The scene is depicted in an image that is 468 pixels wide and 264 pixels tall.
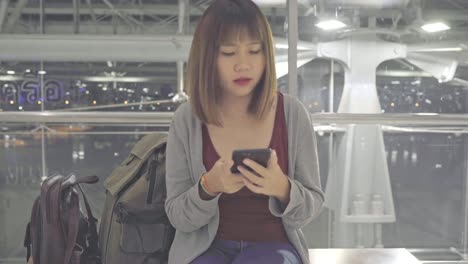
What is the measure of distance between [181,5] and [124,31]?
72 cm

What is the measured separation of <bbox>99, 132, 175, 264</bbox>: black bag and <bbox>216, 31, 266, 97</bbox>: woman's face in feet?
1.40

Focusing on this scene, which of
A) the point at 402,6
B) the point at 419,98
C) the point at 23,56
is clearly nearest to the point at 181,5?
the point at 23,56

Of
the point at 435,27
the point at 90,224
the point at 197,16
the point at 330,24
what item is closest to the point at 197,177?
the point at 90,224

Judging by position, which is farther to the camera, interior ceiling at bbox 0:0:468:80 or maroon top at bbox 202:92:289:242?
interior ceiling at bbox 0:0:468:80

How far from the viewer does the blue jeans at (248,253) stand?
1.09 m

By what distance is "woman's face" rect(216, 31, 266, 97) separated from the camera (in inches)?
44.1

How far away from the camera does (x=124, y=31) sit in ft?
15.6

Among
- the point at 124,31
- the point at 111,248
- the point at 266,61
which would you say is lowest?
the point at 111,248

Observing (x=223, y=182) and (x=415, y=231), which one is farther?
(x=415, y=231)

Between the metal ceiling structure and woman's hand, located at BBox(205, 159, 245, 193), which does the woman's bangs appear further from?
the metal ceiling structure

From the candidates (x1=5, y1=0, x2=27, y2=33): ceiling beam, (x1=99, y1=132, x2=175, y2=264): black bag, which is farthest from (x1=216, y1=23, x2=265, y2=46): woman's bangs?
(x1=5, y1=0, x2=27, y2=33): ceiling beam

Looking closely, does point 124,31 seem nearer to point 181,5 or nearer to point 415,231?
point 181,5

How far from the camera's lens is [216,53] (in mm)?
1131

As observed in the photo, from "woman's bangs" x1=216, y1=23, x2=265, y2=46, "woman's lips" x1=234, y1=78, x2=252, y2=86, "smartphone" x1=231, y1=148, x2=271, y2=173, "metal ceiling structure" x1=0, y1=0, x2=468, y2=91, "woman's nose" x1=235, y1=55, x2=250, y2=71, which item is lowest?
"smartphone" x1=231, y1=148, x2=271, y2=173
